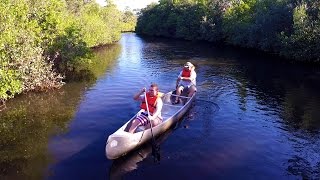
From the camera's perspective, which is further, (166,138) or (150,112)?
(166,138)

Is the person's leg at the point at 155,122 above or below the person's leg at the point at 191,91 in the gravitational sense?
below

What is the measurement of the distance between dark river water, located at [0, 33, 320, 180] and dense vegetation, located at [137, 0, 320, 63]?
292 inches

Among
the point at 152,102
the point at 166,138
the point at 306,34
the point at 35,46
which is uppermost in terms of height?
the point at 306,34

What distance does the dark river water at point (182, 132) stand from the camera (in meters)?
12.3

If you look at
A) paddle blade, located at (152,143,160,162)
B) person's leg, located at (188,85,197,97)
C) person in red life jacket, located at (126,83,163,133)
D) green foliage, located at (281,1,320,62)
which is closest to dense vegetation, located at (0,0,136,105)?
person in red life jacket, located at (126,83,163,133)

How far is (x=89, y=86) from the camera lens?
2528 centimetres

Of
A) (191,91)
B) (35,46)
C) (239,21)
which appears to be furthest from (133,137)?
(239,21)

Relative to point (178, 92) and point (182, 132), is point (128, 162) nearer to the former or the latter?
point (182, 132)

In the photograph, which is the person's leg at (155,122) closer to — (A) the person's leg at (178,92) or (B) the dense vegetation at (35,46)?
(A) the person's leg at (178,92)

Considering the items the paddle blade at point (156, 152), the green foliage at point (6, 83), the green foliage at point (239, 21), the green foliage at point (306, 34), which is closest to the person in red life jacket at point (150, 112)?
the paddle blade at point (156, 152)

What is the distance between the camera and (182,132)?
1603 centimetres

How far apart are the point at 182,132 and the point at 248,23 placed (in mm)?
37336

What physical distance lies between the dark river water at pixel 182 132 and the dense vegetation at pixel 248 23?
743 centimetres

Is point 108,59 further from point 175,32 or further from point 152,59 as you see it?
point 175,32
